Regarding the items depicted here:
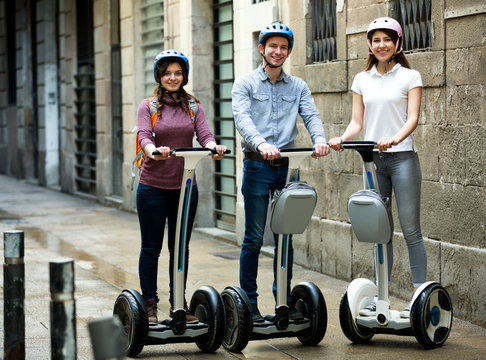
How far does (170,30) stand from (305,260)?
4.89m

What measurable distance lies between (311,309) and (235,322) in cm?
50

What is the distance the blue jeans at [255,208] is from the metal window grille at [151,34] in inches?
318

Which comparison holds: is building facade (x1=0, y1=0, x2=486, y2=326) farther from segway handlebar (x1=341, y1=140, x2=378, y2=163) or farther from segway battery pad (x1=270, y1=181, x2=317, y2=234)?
segway battery pad (x1=270, y1=181, x2=317, y2=234)

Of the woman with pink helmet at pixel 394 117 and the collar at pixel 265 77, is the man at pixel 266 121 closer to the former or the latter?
the collar at pixel 265 77

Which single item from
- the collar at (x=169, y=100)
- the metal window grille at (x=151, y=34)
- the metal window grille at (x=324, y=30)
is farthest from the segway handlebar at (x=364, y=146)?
the metal window grille at (x=151, y=34)

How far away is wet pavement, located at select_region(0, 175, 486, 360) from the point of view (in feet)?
19.9

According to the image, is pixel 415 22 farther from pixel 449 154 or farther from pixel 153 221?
pixel 153 221

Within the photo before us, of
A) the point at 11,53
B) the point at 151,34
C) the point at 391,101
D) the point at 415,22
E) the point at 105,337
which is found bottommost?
the point at 105,337

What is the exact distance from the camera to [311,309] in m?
6.07

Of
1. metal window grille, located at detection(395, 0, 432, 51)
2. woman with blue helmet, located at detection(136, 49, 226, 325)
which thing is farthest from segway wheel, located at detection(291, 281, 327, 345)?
metal window grille, located at detection(395, 0, 432, 51)

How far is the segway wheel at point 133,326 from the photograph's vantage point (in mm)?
5746

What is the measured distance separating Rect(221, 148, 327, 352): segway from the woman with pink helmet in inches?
13.7

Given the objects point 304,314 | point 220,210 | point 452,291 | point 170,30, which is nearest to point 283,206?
point 304,314

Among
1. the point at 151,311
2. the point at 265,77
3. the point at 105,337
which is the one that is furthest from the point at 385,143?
the point at 105,337
